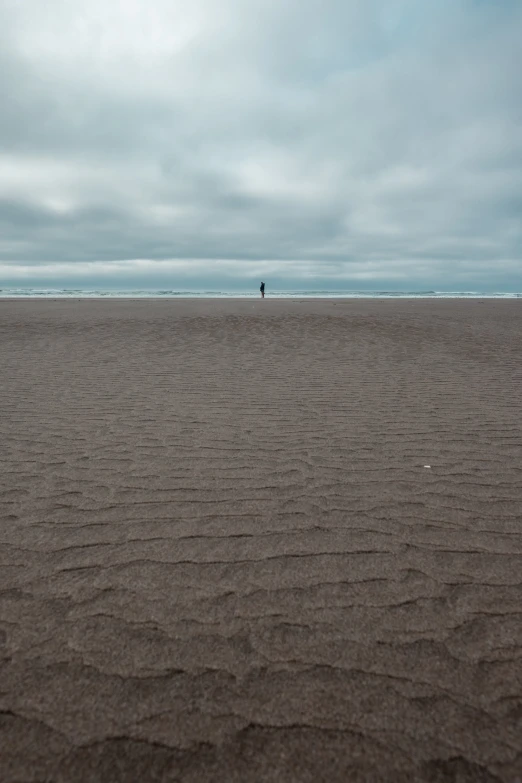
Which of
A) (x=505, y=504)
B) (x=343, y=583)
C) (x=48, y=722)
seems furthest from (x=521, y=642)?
(x=48, y=722)

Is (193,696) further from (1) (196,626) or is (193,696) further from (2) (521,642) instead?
(2) (521,642)

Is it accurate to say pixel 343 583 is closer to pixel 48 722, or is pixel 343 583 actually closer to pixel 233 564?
pixel 233 564

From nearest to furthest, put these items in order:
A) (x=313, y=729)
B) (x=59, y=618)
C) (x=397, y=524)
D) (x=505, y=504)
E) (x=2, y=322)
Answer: (x=313, y=729) < (x=59, y=618) < (x=397, y=524) < (x=505, y=504) < (x=2, y=322)

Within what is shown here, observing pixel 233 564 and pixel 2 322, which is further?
pixel 2 322

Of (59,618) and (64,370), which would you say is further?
(64,370)

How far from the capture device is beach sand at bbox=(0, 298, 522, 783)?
2.16 m

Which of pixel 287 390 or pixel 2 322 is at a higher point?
pixel 2 322

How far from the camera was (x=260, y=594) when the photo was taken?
3.15m

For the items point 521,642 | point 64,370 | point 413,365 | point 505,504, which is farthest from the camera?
point 413,365

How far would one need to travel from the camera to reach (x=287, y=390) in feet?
29.6

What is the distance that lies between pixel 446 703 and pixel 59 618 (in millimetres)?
2290

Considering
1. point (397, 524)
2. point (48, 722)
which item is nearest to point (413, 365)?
point (397, 524)

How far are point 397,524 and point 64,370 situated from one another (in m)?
9.02

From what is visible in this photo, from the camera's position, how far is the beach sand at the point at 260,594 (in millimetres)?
2162
